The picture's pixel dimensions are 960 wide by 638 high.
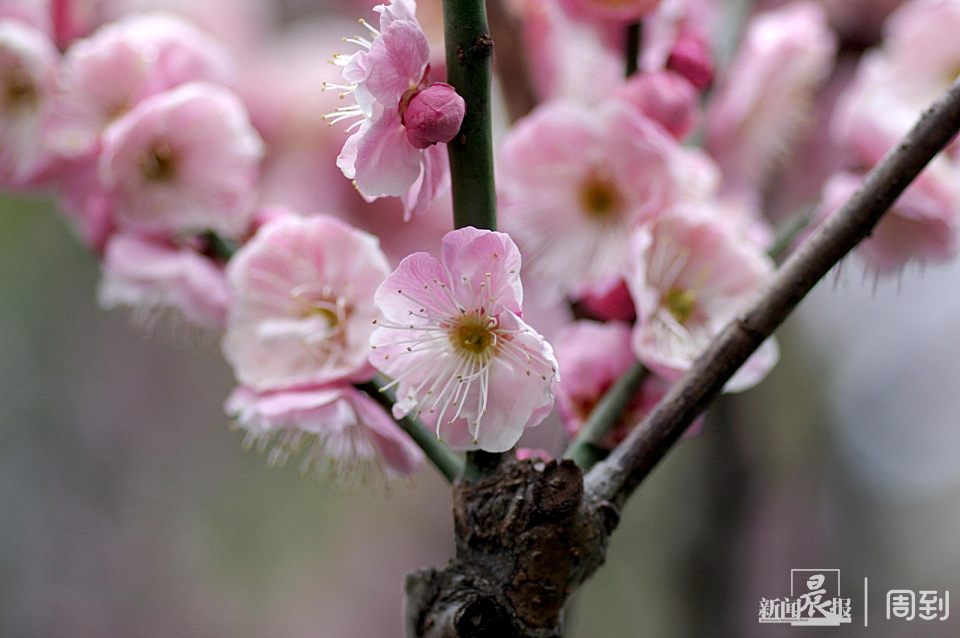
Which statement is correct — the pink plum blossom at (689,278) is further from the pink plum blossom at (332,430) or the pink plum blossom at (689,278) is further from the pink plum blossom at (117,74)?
the pink plum blossom at (117,74)

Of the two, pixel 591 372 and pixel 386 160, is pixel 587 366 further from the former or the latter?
pixel 386 160

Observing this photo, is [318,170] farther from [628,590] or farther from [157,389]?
[628,590]

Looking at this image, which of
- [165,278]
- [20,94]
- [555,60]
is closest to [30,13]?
[20,94]

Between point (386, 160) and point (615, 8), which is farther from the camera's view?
point (615, 8)

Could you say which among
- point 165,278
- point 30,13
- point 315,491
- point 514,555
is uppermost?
point 315,491

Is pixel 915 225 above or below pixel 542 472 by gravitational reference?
above

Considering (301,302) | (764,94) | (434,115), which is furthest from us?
(764,94)

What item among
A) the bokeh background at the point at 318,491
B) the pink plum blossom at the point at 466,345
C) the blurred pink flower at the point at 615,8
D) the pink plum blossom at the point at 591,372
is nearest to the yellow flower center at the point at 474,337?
the pink plum blossom at the point at 466,345
